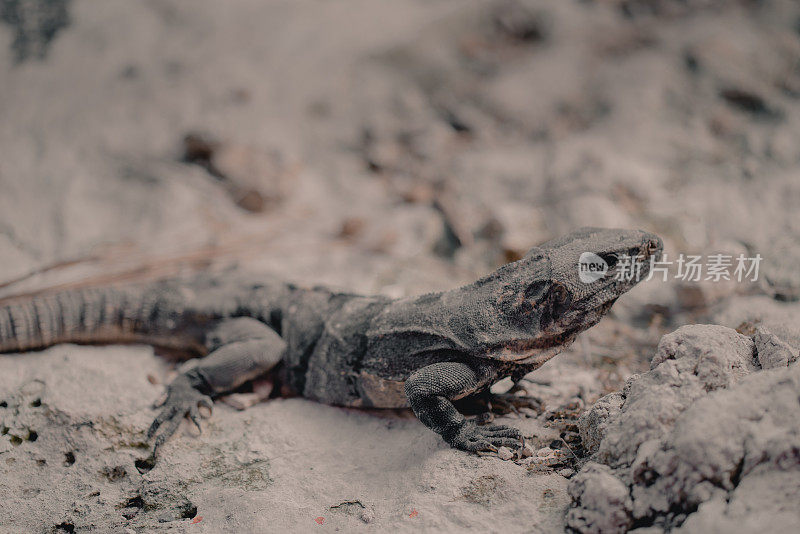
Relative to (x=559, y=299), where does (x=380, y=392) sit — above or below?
below

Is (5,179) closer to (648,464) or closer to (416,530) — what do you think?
(416,530)

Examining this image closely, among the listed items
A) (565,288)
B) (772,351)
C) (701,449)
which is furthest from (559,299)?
(701,449)

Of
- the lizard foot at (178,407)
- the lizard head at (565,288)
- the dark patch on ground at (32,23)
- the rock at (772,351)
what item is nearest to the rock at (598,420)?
the lizard head at (565,288)

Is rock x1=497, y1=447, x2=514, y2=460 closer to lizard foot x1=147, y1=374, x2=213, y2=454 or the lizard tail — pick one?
lizard foot x1=147, y1=374, x2=213, y2=454

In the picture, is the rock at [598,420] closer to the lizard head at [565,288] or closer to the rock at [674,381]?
the rock at [674,381]

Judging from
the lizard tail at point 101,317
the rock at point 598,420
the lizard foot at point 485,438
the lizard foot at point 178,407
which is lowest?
the lizard foot at point 178,407

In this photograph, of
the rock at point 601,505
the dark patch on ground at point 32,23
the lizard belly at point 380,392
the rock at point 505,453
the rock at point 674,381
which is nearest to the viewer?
the rock at point 601,505

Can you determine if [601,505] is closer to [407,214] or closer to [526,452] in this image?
[526,452]

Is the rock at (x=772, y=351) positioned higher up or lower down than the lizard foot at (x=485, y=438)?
higher up
